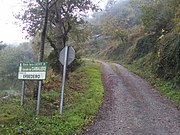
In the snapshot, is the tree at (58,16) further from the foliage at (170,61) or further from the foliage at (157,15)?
the foliage at (157,15)

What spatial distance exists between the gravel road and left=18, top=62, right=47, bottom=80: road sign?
2344 mm

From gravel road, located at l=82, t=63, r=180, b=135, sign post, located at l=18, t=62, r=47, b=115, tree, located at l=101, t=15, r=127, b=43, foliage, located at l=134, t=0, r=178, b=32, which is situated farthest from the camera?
tree, located at l=101, t=15, r=127, b=43

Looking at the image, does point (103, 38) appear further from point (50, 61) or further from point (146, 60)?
point (50, 61)

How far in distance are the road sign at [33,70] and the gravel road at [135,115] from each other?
7.69 ft

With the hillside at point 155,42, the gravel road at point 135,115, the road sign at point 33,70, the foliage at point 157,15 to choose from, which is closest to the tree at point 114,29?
the hillside at point 155,42

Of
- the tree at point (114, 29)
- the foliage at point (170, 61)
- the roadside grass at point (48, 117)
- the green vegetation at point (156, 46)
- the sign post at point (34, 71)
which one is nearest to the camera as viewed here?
the roadside grass at point (48, 117)

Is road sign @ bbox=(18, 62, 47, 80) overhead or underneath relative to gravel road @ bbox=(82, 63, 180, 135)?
overhead

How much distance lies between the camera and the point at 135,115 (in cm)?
1088

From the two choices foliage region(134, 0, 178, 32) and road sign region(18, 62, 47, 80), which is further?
foliage region(134, 0, 178, 32)

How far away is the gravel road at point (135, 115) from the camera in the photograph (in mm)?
8984

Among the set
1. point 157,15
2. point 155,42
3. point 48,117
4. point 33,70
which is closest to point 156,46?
point 155,42

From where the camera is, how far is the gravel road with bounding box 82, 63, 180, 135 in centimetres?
898

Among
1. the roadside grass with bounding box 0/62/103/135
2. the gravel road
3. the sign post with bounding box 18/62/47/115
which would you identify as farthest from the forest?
the sign post with bounding box 18/62/47/115

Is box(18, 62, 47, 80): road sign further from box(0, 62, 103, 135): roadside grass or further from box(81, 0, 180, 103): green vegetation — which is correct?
box(81, 0, 180, 103): green vegetation
